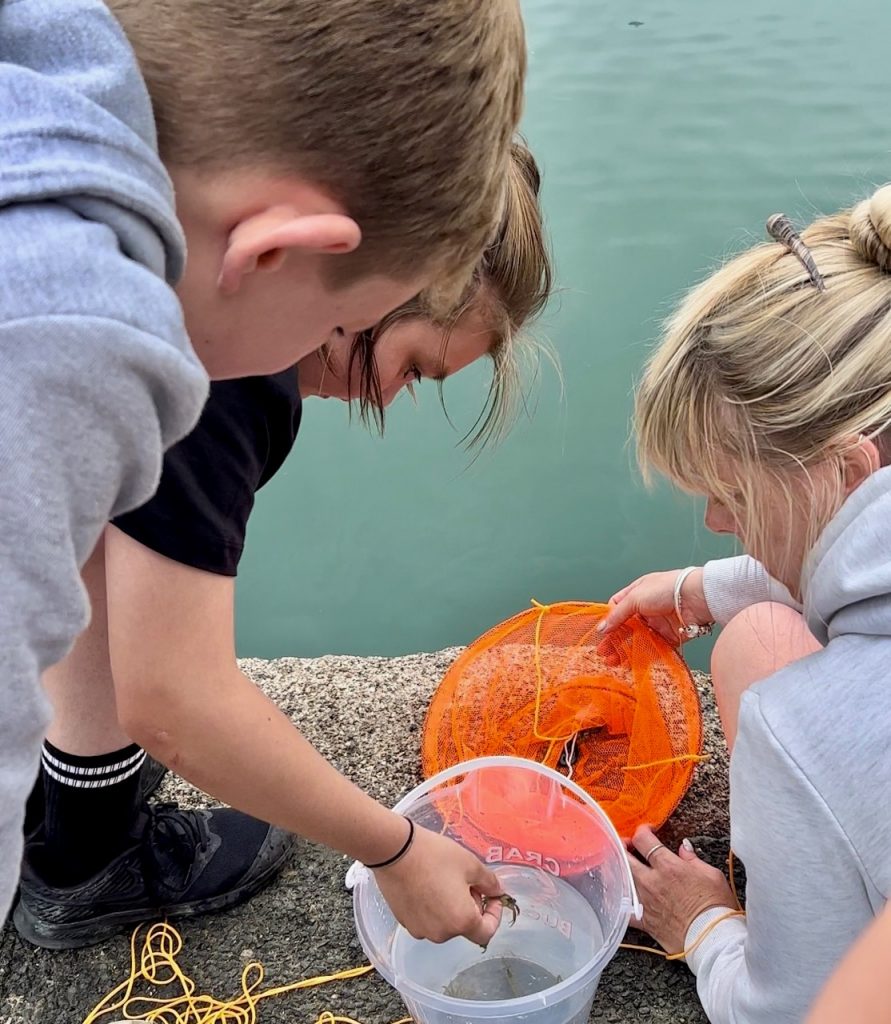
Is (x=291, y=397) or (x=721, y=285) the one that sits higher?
(x=721, y=285)

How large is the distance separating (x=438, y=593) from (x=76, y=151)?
1.44 meters

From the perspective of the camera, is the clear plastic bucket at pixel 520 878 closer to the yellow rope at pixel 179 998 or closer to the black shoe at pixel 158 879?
the yellow rope at pixel 179 998

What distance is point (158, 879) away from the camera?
121cm

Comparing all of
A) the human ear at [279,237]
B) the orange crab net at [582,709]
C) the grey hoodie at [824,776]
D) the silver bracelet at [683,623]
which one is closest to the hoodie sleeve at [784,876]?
the grey hoodie at [824,776]

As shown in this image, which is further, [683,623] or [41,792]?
[683,623]

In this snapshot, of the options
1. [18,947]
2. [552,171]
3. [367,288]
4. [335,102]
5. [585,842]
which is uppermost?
[335,102]

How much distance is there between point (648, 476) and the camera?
1.05 meters

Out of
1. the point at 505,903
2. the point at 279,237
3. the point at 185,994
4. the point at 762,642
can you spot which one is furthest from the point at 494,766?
the point at 279,237

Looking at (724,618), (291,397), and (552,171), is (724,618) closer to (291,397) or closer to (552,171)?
(291,397)

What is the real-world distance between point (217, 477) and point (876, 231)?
2.03 feet

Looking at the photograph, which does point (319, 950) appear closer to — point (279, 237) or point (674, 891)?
point (674, 891)

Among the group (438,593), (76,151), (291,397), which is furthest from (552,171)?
(76,151)

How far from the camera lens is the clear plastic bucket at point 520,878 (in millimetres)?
1111

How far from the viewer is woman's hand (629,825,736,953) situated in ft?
3.71
